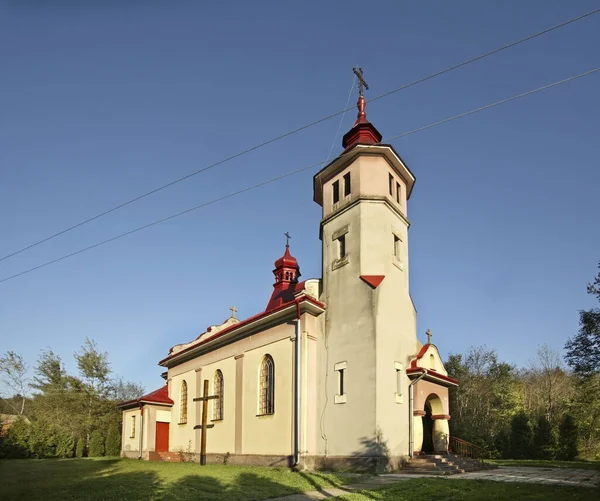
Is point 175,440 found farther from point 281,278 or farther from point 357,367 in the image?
point 357,367

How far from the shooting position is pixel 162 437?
27.7m

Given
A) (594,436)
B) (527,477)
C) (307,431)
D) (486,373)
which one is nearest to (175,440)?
(307,431)

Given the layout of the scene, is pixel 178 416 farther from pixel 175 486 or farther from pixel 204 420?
pixel 175 486

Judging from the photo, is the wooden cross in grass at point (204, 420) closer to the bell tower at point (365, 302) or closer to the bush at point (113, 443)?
the bell tower at point (365, 302)

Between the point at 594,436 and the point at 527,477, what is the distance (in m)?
19.8

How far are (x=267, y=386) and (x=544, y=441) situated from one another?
19074 millimetres

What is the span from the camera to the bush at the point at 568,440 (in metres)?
28.4

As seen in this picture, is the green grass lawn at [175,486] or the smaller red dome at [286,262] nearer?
the green grass lawn at [175,486]

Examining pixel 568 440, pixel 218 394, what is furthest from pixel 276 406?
pixel 568 440

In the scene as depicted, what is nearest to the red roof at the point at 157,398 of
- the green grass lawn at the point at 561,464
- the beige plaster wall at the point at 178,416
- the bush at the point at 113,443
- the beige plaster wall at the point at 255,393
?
the beige plaster wall at the point at 178,416

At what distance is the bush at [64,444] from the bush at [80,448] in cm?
47

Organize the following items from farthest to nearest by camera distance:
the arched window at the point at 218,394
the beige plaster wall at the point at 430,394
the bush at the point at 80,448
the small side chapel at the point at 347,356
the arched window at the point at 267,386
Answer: the bush at the point at 80,448 → the arched window at the point at 218,394 → the arched window at the point at 267,386 → the beige plaster wall at the point at 430,394 → the small side chapel at the point at 347,356

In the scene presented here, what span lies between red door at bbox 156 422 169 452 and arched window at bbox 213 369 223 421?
583 centimetres

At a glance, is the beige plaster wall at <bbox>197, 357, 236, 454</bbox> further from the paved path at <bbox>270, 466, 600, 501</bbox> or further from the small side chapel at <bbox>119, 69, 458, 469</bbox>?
the paved path at <bbox>270, 466, 600, 501</bbox>
